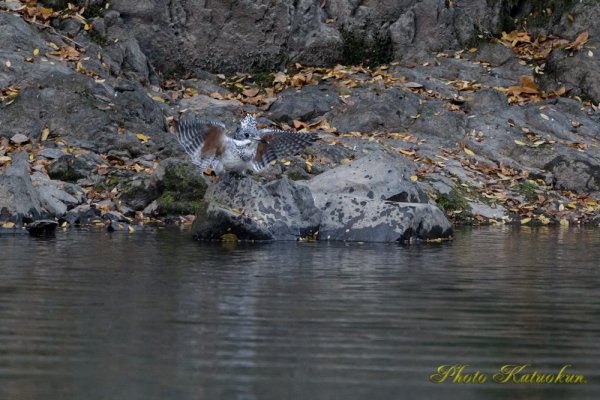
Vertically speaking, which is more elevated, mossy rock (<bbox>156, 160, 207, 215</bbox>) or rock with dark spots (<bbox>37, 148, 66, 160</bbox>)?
rock with dark spots (<bbox>37, 148, 66, 160</bbox>)

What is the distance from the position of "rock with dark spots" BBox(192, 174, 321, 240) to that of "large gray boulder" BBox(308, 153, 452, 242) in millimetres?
252

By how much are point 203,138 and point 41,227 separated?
223 centimetres

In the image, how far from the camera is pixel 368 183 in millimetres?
15102

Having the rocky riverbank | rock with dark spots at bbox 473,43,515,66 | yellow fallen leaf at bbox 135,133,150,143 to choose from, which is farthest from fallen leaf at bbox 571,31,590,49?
yellow fallen leaf at bbox 135,133,150,143

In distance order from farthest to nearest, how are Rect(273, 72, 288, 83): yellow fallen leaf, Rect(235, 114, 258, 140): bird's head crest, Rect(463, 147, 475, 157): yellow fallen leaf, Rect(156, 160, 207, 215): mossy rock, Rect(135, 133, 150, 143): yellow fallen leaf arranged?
Rect(273, 72, 288, 83): yellow fallen leaf → Rect(463, 147, 475, 157): yellow fallen leaf → Rect(135, 133, 150, 143): yellow fallen leaf → Rect(156, 160, 207, 215): mossy rock → Rect(235, 114, 258, 140): bird's head crest

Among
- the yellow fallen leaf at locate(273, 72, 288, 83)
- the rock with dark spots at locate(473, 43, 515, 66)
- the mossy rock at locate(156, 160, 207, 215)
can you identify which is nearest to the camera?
the mossy rock at locate(156, 160, 207, 215)

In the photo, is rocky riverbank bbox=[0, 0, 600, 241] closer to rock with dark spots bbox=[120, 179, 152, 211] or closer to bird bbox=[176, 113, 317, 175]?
rock with dark spots bbox=[120, 179, 152, 211]

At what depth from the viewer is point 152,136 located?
1864cm

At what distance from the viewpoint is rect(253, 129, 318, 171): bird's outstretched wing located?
1434 cm

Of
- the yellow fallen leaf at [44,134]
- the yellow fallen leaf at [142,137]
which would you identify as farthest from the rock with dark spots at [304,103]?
the yellow fallen leaf at [44,134]

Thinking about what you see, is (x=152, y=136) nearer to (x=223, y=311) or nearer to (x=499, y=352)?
(x=223, y=311)

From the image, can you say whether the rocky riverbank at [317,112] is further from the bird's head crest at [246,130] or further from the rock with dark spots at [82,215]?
the bird's head crest at [246,130]

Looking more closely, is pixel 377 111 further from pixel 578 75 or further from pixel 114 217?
pixel 114 217

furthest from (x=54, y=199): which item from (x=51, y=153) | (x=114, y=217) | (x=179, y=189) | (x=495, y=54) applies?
(x=495, y=54)
